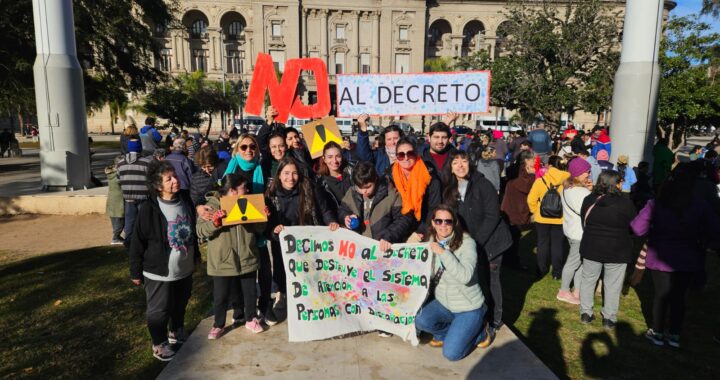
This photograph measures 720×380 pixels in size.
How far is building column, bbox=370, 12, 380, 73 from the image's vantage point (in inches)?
2739

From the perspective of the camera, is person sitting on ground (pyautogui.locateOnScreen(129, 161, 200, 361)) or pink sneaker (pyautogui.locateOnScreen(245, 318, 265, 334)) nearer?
person sitting on ground (pyautogui.locateOnScreen(129, 161, 200, 361))

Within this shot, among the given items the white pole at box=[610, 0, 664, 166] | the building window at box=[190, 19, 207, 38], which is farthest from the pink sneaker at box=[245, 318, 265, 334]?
the building window at box=[190, 19, 207, 38]

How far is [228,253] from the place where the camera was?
14.6 feet

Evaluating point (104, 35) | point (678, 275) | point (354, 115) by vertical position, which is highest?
point (104, 35)

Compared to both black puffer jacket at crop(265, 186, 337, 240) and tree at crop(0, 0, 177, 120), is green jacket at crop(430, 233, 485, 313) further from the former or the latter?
tree at crop(0, 0, 177, 120)

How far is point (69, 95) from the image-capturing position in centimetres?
1292

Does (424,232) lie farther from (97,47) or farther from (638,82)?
(97,47)

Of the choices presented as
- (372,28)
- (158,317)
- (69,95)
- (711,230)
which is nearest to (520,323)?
(711,230)

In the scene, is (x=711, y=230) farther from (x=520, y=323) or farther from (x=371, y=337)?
(x=371, y=337)

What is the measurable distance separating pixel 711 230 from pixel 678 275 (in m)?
0.53

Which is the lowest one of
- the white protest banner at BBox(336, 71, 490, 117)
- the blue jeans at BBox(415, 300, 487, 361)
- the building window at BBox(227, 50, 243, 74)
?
the blue jeans at BBox(415, 300, 487, 361)

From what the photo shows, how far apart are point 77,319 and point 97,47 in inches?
709

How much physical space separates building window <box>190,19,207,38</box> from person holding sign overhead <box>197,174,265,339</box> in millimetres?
73011

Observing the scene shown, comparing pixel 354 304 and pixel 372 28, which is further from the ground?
pixel 372 28
